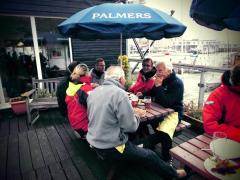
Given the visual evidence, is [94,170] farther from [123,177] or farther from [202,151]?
[202,151]

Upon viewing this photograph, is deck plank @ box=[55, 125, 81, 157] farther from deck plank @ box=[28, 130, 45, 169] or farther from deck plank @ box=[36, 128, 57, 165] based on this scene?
deck plank @ box=[28, 130, 45, 169]

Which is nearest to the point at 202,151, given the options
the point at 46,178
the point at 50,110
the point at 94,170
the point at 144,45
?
the point at 94,170

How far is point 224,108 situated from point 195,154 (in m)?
0.67

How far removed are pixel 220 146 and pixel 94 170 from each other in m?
1.80

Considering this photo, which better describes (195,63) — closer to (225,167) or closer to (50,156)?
(50,156)

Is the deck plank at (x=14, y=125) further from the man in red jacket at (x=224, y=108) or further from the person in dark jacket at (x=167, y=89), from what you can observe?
the man in red jacket at (x=224, y=108)

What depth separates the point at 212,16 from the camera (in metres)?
1.90

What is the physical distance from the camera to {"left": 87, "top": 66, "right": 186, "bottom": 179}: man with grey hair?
187cm

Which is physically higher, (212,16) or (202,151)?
Result: (212,16)

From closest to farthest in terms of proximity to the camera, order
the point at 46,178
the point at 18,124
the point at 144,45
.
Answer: the point at 46,178 < the point at 18,124 < the point at 144,45

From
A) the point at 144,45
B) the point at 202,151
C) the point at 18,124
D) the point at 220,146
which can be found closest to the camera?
the point at 220,146

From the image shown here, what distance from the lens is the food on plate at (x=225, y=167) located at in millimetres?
1274

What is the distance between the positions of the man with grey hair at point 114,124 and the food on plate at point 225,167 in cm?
84

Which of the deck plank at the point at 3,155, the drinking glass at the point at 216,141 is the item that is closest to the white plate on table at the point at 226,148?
the drinking glass at the point at 216,141
